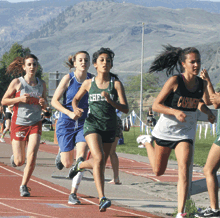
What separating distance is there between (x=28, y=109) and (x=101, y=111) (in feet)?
6.19

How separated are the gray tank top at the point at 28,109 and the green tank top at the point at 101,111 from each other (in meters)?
1.68

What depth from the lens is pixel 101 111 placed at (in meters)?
6.08

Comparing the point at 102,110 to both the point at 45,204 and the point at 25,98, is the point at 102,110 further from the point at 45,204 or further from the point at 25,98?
the point at 25,98

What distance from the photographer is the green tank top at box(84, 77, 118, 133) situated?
19.9 ft

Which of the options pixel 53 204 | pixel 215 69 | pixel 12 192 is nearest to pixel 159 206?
pixel 53 204

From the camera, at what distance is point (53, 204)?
682 cm

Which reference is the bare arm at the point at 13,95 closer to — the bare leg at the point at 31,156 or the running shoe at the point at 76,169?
the bare leg at the point at 31,156

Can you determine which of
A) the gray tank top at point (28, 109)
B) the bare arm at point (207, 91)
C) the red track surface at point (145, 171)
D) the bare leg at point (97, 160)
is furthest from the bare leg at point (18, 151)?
the red track surface at point (145, 171)

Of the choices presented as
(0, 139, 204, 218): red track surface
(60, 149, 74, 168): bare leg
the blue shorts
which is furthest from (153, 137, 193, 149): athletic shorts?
(60, 149, 74, 168): bare leg

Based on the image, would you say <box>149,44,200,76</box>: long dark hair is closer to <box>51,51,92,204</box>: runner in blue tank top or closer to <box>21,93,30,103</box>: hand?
<box>51,51,92,204</box>: runner in blue tank top

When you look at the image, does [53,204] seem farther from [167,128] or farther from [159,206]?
[167,128]

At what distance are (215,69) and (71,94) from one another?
177048mm

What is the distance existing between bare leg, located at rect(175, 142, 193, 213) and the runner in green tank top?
34.1 inches

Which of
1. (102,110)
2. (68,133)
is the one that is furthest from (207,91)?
(68,133)
